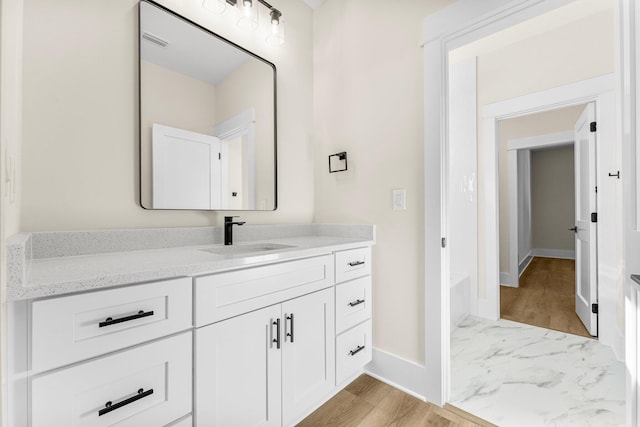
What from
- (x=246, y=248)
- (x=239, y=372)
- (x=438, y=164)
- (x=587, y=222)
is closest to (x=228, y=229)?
(x=246, y=248)

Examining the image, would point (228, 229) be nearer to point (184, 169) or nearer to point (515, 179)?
point (184, 169)

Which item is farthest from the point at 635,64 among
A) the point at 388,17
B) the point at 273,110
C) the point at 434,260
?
the point at 273,110

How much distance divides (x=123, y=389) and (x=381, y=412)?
1.27 m

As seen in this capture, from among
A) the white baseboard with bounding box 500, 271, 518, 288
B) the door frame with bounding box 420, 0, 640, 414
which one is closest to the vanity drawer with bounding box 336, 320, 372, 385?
the door frame with bounding box 420, 0, 640, 414

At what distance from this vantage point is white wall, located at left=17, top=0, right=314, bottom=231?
1.09 metres

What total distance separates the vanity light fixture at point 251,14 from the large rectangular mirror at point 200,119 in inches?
6.6

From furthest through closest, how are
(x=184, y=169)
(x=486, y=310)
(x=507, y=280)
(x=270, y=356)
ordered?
(x=507, y=280) → (x=486, y=310) → (x=184, y=169) → (x=270, y=356)

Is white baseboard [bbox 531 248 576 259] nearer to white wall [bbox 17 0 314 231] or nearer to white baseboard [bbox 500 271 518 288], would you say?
white baseboard [bbox 500 271 518 288]

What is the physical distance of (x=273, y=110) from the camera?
1.96 meters

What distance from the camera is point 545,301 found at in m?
3.20

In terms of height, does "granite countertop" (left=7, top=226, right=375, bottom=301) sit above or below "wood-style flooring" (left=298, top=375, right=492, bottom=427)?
above

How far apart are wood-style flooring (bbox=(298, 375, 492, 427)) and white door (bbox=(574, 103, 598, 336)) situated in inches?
69.5

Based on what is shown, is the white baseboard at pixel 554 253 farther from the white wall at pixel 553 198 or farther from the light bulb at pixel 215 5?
the light bulb at pixel 215 5

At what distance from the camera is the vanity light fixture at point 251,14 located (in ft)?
5.39
